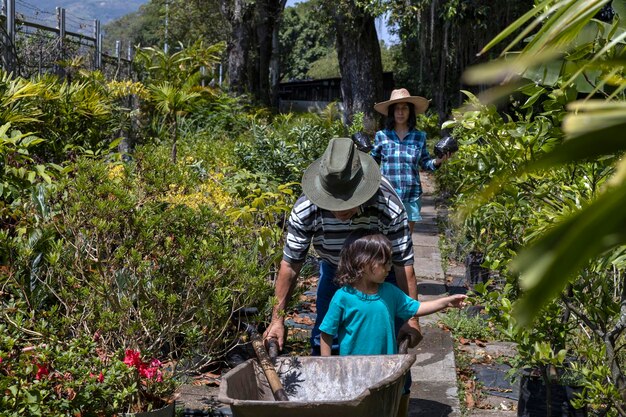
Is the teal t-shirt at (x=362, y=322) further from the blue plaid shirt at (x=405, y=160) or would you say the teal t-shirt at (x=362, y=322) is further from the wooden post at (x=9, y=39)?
the wooden post at (x=9, y=39)

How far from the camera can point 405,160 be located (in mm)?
8484

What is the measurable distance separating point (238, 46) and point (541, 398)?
16767 mm

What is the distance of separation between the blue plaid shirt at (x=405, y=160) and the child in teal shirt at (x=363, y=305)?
3650mm

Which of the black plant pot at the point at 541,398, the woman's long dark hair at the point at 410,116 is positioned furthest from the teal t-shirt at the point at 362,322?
the woman's long dark hair at the point at 410,116

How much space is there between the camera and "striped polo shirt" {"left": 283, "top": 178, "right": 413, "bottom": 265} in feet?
16.7

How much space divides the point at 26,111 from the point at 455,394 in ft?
14.7

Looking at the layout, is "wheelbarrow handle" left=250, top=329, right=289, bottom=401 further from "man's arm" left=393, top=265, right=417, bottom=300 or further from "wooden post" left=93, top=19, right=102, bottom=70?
"wooden post" left=93, top=19, right=102, bottom=70

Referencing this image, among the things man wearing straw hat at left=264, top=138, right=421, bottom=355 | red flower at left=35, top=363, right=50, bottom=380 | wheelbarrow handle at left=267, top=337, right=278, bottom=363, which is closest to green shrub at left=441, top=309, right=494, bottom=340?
man wearing straw hat at left=264, top=138, right=421, bottom=355

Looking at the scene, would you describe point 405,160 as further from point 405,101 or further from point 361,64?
point 361,64

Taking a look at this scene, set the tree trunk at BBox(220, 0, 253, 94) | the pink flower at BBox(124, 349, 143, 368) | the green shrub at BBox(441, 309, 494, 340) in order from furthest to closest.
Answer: the tree trunk at BBox(220, 0, 253, 94) < the green shrub at BBox(441, 309, 494, 340) < the pink flower at BBox(124, 349, 143, 368)

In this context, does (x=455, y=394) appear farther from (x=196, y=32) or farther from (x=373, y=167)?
(x=196, y=32)

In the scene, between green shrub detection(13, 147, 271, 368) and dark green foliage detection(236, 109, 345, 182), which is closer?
green shrub detection(13, 147, 271, 368)

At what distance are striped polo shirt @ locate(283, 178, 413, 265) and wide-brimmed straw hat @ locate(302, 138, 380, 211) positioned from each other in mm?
99

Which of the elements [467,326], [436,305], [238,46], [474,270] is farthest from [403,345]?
[238,46]
